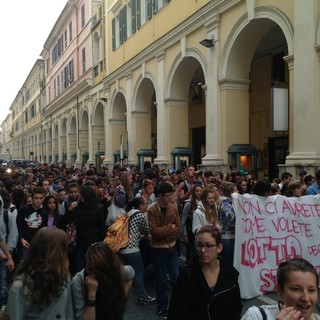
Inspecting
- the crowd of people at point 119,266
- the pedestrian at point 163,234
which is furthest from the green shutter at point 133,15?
the pedestrian at point 163,234

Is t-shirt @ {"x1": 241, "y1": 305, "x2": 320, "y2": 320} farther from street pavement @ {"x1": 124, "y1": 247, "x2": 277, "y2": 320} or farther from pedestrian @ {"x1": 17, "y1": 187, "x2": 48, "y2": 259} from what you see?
pedestrian @ {"x1": 17, "y1": 187, "x2": 48, "y2": 259}

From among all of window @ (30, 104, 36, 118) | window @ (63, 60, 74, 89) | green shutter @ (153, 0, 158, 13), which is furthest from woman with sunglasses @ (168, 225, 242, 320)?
window @ (30, 104, 36, 118)

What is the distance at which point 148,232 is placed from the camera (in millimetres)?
5242

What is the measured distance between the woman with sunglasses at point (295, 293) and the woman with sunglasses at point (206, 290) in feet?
2.80

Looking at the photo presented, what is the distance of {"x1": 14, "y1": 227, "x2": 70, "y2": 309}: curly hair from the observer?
2.59 metres

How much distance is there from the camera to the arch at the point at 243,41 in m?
11.8

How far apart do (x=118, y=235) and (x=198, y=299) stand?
2327 mm

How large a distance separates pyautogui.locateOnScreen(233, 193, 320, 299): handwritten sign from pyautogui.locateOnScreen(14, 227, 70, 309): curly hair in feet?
11.2

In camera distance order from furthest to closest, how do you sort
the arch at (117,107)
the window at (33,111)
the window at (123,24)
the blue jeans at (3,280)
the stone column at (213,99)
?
1. the window at (33,111)
2. the arch at (117,107)
3. the window at (123,24)
4. the stone column at (213,99)
5. the blue jeans at (3,280)

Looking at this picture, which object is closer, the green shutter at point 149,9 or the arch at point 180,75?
the arch at point 180,75

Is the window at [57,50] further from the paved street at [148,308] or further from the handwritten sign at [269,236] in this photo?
the paved street at [148,308]

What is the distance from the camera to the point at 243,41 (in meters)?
13.1

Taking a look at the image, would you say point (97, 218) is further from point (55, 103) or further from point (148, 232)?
point (55, 103)

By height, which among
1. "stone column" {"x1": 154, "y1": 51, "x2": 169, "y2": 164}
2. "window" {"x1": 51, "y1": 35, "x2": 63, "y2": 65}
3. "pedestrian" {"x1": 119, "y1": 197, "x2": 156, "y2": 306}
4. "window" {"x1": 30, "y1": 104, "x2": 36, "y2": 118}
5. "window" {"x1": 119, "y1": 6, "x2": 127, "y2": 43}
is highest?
"window" {"x1": 51, "y1": 35, "x2": 63, "y2": 65}
